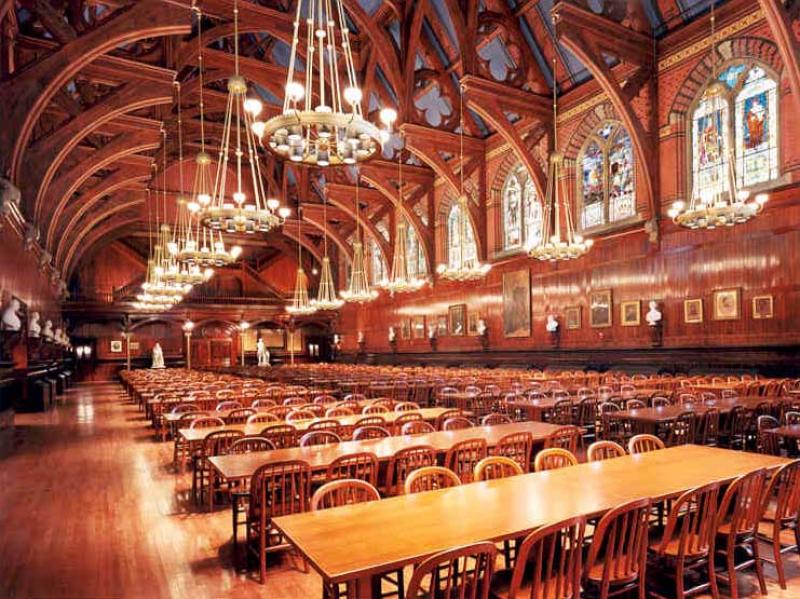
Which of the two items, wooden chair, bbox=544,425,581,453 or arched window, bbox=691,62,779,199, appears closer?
wooden chair, bbox=544,425,581,453

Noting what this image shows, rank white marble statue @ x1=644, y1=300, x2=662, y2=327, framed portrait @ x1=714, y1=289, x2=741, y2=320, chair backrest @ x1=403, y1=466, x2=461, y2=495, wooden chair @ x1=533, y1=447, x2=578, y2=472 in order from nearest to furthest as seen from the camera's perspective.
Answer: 1. chair backrest @ x1=403, y1=466, x2=461, y2=495
2. wooden chair @ x1=533, y1=447, x2=578, y2=472
3. framed portrait @ x1=714, y1=289, x2=741, y2=320
4. white marble statue @ x1=644, y1=300, x2=662, y2=327

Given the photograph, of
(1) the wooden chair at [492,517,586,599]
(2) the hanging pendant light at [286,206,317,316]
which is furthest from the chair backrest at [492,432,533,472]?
(2) the hanging pendant light at [286,206,317,316]

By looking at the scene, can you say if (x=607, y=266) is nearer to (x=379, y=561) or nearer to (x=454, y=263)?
(x=454, y=263)

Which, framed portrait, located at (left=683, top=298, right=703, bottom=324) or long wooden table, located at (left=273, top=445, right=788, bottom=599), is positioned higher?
framed portrait, located at (left=683, top=298, right=703, bottom=324)

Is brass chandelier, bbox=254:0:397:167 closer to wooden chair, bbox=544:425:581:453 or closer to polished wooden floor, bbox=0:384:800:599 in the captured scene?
wooden chair, bbox=544:425:581:453

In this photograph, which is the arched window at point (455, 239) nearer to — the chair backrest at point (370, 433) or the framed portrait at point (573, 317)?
the framed portrait at point (573, 317)

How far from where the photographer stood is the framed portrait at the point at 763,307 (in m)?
11.4

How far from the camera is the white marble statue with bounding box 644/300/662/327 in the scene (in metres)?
13.6

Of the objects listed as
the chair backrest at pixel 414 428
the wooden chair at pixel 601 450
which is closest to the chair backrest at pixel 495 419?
the chair backrest at pixel 414 428

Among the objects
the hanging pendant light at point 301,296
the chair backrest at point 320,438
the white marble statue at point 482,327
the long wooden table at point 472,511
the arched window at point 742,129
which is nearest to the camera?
the long wooden table at point 472,511

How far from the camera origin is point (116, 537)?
16.3 ft

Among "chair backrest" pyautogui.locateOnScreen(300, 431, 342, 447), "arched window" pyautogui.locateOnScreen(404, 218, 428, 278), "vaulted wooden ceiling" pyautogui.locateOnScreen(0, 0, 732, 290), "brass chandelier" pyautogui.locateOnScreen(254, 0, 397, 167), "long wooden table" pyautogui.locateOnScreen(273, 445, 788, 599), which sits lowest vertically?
"chair backrest" pyautogui.locateOnScreen(300, 431, 342, 447)

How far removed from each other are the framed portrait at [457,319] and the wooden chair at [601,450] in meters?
16.8

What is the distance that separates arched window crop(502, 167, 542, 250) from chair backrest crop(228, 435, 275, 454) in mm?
14556
